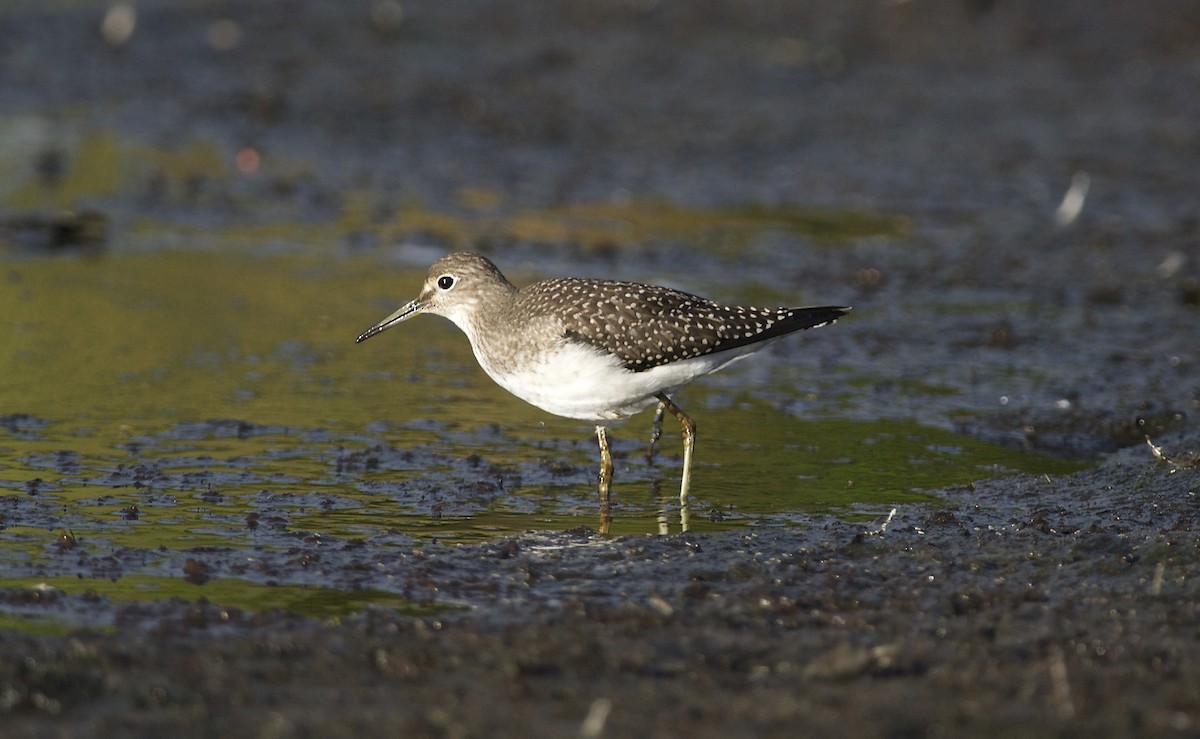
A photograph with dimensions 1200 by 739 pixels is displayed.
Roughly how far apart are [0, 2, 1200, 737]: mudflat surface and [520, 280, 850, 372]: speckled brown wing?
3.81 feet

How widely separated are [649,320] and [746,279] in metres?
4.24

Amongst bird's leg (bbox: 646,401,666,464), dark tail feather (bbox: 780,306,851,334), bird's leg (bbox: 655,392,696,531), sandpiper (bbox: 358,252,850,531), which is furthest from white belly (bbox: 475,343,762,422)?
dark tail feather (bbox: 780,306,851,334)

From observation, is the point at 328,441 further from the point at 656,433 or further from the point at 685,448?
the point at 685,448

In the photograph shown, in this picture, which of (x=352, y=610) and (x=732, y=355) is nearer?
(x=352, y=610)

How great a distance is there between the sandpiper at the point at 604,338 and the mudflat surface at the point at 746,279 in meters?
0.99

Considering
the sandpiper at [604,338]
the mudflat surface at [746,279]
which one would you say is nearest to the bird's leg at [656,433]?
the sandpiper at [604,338]

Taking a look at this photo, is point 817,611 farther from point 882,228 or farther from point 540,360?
point 882,228

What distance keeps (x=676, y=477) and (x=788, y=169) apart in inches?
297

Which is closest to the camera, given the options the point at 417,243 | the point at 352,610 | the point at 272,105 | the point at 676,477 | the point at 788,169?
the point at 352,610

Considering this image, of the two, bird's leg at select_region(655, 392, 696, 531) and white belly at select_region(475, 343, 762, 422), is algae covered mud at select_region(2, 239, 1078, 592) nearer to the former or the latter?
bird's leg at select_region(655, 392, 696, 531)

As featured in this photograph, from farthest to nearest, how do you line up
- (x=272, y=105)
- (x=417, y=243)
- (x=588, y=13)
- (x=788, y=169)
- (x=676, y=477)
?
(x=588, y=13), (x=272, y=105), (x=788, y=169), (x=417, y=243), (x=676, y=477)

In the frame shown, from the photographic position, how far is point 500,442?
8719mm

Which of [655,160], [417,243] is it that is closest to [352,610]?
[417,243]

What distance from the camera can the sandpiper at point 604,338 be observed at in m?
7.66
